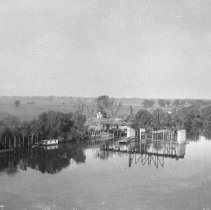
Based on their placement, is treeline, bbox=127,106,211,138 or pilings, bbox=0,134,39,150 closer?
pilings, bbox=0,134,39,150

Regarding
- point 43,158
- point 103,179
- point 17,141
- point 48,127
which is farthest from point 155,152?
point 17,141

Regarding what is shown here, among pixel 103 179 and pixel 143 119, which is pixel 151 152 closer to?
pixel 103 179

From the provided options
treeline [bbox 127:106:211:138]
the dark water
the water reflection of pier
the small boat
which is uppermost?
treeline [bbox 127:106:211:138]

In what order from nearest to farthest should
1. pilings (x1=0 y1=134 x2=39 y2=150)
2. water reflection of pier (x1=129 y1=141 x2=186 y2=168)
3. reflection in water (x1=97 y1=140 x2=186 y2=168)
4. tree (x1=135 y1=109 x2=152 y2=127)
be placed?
water reflection of pier (x1=129 y1=141 x2=186 y2=168) < reflection in water (x1=97 y1=140 x2=186 y2=168) < pilings (x1=0 y1=134 x2=39 y2=150) < tree (x1=135 y1=109 x2=152 y2=127)

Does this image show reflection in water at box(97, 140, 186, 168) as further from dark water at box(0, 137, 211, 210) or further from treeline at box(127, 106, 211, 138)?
treeline at box(127, 106, 211, 138)

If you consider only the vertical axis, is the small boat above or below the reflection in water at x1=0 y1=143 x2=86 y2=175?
above

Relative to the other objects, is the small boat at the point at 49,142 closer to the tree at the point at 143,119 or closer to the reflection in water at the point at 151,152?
the reflection in water at the point at 151,152

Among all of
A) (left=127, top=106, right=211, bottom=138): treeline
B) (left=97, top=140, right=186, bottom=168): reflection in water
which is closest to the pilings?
(left=97, top=140, right=186, bottom=168): reflection in water

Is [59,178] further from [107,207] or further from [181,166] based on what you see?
[181,166]

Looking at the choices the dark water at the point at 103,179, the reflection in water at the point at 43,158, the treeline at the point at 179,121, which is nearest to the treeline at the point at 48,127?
the reflection in water at the point at 43,158
